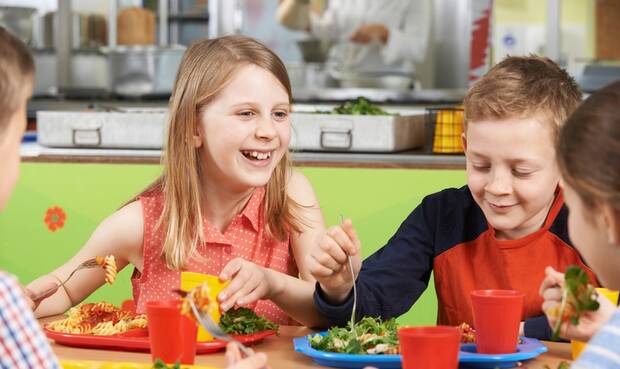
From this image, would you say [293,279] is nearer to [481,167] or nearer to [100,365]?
[481,167]

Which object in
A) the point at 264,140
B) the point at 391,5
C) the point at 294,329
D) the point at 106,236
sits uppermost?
the point at 391,5

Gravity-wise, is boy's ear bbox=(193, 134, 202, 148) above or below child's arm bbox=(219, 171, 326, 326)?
above

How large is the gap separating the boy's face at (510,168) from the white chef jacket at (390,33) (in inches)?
127

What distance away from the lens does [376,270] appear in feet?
6.37

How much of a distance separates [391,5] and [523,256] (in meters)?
3.28

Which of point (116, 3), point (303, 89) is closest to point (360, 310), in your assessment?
point (303, 89)

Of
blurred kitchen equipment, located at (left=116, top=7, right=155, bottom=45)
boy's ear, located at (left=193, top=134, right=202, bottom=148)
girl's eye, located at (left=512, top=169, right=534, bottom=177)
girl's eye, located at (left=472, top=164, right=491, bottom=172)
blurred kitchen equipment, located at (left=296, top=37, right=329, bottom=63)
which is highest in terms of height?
blurred kitchen equipment, located at (left=116, top=7, right=155, bottom=45)

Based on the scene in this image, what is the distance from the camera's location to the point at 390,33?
502 cm

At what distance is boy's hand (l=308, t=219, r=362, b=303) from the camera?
1625 millimetres

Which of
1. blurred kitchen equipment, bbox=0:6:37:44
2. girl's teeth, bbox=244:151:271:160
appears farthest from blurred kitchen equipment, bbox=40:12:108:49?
girl's teeth, bbox=244:151:271:160

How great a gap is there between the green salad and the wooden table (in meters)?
0.04

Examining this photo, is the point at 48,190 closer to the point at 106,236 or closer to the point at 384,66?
the point at 106,236

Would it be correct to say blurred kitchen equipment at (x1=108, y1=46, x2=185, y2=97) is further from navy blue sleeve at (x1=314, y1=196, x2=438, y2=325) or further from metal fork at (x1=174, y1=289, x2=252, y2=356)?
metal fork at (x1=174, y1=289, x2=252, y2=356)

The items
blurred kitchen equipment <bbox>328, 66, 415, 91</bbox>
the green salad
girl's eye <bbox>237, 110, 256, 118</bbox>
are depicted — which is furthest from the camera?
blurred kitchen equipment <bbox>328, 66, 415, 91</bbox>
